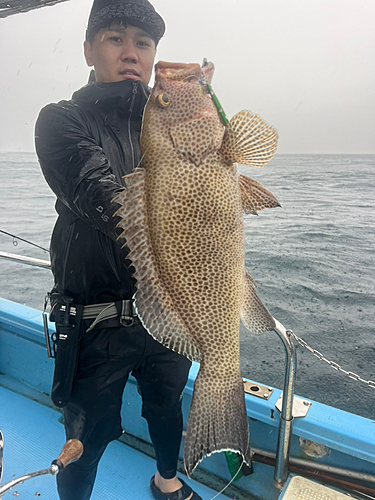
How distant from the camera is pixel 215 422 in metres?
1.41

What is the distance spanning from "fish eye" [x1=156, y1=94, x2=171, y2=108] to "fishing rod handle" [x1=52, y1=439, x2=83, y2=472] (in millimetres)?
1635

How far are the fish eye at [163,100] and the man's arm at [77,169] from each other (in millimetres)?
308

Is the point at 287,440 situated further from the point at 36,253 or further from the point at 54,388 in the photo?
the point at 36,253

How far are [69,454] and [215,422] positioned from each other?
2.67 ft

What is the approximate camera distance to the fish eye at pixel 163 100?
1334mm

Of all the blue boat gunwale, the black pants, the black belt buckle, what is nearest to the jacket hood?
the black belt buckle

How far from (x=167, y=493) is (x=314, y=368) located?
5.71 metres

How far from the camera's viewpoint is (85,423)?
1823mm

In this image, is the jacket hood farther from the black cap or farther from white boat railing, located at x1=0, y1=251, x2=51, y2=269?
white boat railing, located at x1=0, y1=251, x2=51, y2=269

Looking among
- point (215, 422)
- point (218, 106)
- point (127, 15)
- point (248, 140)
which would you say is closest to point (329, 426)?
point (215, 422)

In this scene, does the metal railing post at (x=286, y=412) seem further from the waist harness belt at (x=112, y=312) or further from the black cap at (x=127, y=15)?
the black cap at (x=127, y=15)

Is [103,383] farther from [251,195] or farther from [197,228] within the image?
[251,195]

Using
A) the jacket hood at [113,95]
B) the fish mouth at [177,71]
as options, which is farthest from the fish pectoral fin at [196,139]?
the jacket hood at [113,95]

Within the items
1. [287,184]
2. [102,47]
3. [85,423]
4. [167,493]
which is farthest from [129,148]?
[287,184]
